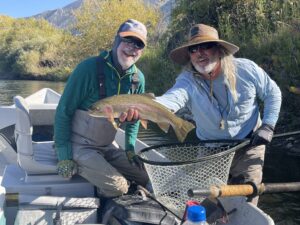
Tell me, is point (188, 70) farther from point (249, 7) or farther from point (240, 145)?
point (249, 7)

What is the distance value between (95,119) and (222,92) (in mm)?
1199

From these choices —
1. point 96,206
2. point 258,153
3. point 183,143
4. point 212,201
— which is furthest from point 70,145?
point 258,153

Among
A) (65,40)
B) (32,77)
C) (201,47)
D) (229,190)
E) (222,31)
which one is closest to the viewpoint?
(229,190)

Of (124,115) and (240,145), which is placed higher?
(124,115)

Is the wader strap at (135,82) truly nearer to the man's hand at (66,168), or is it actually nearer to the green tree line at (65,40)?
the man's hand at (66,168)

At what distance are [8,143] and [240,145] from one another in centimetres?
349

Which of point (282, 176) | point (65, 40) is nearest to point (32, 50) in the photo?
point (65, 40)

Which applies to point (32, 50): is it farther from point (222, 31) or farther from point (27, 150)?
point (27, 150)

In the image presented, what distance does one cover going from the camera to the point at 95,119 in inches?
170

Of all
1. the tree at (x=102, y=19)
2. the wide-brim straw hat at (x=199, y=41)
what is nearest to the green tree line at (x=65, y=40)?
the tree at (x=102, y=19)

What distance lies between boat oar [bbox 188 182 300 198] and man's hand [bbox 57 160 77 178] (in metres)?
1.64

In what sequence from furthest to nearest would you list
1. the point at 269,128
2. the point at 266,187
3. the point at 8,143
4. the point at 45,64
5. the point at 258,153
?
the point at 45,64
the point at 8,143
the point at 258,153
the point at 269,128
the point at 266,187

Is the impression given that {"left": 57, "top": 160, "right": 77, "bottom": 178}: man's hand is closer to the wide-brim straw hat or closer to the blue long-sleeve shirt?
the blue long-sleeve shirt

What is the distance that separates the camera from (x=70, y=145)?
4.39 meters
